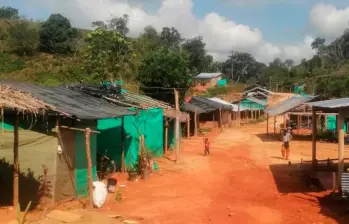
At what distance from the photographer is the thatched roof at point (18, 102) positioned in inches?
315

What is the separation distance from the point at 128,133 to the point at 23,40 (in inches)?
1713

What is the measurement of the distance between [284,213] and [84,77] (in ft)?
117

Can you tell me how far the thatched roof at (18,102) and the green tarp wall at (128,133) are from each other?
5237mm

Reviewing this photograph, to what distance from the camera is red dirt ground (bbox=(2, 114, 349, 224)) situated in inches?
388

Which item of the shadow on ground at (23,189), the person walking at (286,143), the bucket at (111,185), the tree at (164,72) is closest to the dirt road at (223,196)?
the bucket at (111,185)

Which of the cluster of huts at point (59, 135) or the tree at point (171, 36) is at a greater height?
the tree at point (171, 36)

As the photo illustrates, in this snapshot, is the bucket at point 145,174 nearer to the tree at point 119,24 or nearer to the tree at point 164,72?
the tree at point 164,72

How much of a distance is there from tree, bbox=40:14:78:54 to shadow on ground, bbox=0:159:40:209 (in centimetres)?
4684

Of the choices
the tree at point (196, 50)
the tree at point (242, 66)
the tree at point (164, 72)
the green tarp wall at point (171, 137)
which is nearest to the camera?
the green tarp wall at point (171, 137)

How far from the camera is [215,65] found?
8794 cm

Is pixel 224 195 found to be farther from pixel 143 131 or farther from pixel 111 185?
pixel 143 131

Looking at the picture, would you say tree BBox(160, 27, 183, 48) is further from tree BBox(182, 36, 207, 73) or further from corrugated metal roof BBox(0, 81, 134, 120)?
corrugated metal roof BBox(0, 81, 134, 120)

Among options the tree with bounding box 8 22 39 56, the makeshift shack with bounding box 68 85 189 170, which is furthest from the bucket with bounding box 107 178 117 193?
the tree with bounding box 8 22 39 56

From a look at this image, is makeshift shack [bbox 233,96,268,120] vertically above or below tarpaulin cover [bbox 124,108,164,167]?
above
